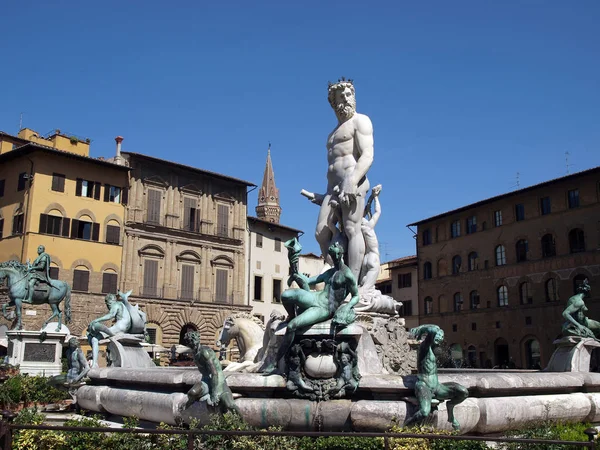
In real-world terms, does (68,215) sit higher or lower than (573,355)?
higher

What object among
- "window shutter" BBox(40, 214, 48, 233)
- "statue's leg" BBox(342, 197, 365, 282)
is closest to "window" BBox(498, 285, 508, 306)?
"window shutter" BBox(40, 214, 48, 233)

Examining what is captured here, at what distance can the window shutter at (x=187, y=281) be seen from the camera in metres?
47.0

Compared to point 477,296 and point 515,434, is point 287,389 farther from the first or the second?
point 477,296

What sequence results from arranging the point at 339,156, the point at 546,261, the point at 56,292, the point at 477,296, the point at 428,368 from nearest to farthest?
1. the point at 428,368
2. the point at 339,156
3. the point at 56,292
4. the point at 546,261
5. the point at 477,296

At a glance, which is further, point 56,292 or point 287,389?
point 56,292

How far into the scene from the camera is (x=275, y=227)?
54.6 meters

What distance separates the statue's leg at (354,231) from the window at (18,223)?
34.5m

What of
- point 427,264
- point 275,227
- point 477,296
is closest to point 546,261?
point 477,296

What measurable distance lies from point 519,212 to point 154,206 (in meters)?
27.6

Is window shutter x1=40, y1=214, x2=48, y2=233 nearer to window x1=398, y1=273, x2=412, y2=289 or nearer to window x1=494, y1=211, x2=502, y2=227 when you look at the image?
window x1=494, y1=211, x2=502, y2=227

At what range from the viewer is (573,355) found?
10727mm

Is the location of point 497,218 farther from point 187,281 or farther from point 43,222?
point 43,222

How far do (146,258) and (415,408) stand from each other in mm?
40300

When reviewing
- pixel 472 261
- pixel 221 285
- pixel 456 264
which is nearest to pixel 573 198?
pixel 472 261
